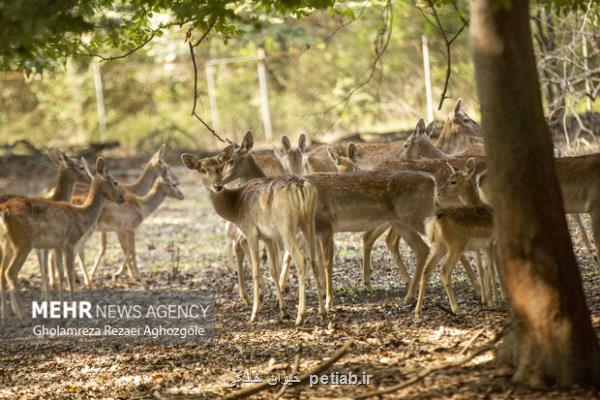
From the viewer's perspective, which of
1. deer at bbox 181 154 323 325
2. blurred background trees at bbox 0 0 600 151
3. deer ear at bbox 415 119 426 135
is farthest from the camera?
blurred background trees at bbox 0 0 600 151

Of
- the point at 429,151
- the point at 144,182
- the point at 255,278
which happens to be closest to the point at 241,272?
the point at 255,278

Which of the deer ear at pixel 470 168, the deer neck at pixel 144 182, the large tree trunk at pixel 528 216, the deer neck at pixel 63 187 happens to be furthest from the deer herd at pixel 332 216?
the deer neck at pixel 144 182

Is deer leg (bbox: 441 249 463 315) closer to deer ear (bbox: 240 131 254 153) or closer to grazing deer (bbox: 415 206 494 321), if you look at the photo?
grazing deer (bbox: 415 206 494 321)

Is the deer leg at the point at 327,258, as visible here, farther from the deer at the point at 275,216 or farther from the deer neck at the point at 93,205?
the deer neck at the point at 93,205

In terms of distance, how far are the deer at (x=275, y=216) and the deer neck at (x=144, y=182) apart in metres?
6.02

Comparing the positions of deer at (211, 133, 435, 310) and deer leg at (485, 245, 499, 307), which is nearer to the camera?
deer leg at (485, 245, 499, 307)

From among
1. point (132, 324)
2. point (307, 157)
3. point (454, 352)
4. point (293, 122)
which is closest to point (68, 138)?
point (293, 122)

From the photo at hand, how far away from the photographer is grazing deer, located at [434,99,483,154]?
46.0 ft

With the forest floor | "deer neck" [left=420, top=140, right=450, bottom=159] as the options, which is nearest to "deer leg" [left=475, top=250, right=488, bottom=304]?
the forest floor

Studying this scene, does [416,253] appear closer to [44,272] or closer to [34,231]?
[34,231]

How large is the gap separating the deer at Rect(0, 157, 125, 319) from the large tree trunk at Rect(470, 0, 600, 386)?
260 inches

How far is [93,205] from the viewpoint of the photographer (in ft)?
40.5

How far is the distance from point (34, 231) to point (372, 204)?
402cm

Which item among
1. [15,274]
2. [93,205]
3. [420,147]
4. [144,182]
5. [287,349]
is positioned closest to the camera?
[287,349]
